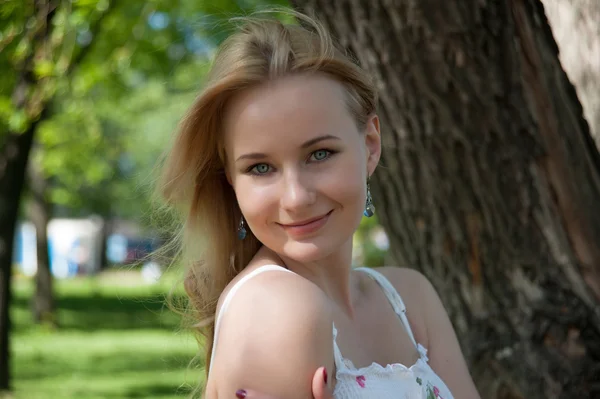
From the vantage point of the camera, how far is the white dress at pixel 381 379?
2006mm

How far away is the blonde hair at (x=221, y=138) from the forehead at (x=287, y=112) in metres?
0.03

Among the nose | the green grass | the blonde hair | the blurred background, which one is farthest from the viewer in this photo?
the green grass

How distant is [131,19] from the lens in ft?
35.1

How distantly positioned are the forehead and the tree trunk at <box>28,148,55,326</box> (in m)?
15.7

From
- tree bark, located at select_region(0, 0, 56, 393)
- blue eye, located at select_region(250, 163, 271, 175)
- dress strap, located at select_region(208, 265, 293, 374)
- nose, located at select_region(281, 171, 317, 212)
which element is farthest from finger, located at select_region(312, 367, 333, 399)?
tree bark, located at select_region(0, 0, 56, 393)

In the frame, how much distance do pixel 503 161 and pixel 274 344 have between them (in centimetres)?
165

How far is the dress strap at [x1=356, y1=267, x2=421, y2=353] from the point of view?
240cm

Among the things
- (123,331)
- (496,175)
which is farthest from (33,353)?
(496,175)

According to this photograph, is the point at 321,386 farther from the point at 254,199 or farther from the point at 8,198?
the point at 8,198

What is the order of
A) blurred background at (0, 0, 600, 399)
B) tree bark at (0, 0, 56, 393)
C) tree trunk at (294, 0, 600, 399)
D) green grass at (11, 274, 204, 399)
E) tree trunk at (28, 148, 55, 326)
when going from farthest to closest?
tree trunk at (28, 148, 55, 326) → green grass at (11, 274, 204, 399) → tree bark at (0, 0, 56, 393) → blurred background at (0, 0, 600, 399) → tree trunk at (294, 0, 600, 399)

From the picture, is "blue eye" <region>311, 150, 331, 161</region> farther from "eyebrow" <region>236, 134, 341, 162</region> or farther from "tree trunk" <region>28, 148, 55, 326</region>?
"tree trunk" <region>28, 148, 55, 326</region>

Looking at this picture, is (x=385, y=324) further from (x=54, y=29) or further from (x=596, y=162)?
(x=54, y=29)

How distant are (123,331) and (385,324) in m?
14.5

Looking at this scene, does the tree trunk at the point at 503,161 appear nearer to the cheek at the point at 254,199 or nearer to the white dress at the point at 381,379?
the white dress at the point at 381,379
